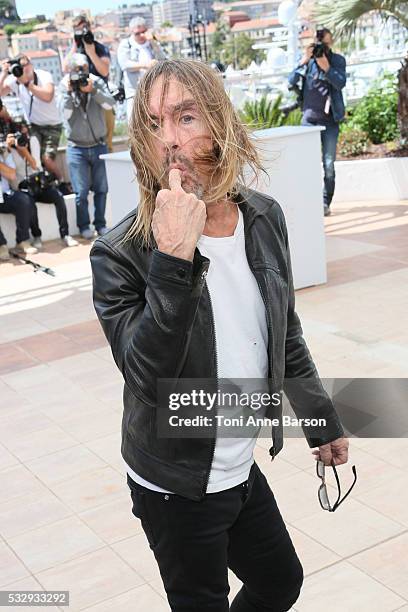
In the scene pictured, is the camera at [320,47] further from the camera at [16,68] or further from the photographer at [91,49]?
the camera at [16,68]

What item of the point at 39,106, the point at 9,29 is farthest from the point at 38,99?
the point at 9,29

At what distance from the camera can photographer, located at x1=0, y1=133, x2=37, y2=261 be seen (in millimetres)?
9461

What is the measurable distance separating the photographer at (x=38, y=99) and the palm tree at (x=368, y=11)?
3.72 meters

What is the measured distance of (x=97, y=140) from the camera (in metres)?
9.79

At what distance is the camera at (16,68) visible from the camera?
988 cm

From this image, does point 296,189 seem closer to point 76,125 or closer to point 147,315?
point 76,125

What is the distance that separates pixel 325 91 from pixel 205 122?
8.06 meters

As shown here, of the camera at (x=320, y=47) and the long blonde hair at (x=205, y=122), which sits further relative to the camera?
the camera at (x=320, y=47)

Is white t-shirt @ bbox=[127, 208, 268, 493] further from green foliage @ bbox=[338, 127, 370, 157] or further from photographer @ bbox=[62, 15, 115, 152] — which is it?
green foliage @ bbox=[338, 127, 370, 157]

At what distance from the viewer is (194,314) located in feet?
5.89

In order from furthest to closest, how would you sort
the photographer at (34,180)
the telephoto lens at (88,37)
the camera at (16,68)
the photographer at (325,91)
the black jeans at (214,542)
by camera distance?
the telephoto lens at (88,37)
the camera at (16,68)
the photographer at (325,91)
the photographer at (34,180)
the black jeans at (214,542)

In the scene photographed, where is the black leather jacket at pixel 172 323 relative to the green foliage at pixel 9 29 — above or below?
below

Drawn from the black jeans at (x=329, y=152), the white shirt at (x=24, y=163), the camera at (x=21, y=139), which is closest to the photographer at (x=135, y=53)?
the white shirt at (x=24, y=163)

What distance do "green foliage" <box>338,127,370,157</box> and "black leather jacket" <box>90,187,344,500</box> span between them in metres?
9.64
